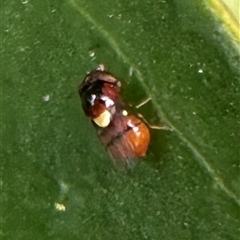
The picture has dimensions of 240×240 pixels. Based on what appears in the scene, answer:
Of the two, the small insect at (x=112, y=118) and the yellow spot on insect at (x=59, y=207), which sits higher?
the small insect at (x=112, y=118)

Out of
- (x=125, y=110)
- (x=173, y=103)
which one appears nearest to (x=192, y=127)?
(x=173, y=103)

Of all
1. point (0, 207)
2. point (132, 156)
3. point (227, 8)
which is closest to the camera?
point (227, 8)

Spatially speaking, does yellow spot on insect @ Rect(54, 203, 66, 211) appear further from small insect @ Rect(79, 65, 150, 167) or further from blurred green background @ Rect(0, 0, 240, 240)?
small insect @ Rect(79, 65, 150, 167)

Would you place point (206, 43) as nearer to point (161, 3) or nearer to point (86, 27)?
point (161, 3)

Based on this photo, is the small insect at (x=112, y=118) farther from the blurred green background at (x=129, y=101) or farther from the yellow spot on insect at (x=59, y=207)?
the yellow spot on insect at (x=59, y=207)

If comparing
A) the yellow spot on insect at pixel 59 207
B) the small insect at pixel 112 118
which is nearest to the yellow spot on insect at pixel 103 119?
the small insect at pixel 112 118

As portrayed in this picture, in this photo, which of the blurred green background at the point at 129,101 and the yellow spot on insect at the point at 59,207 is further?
the yellow spot on insect at the point at 59,207
